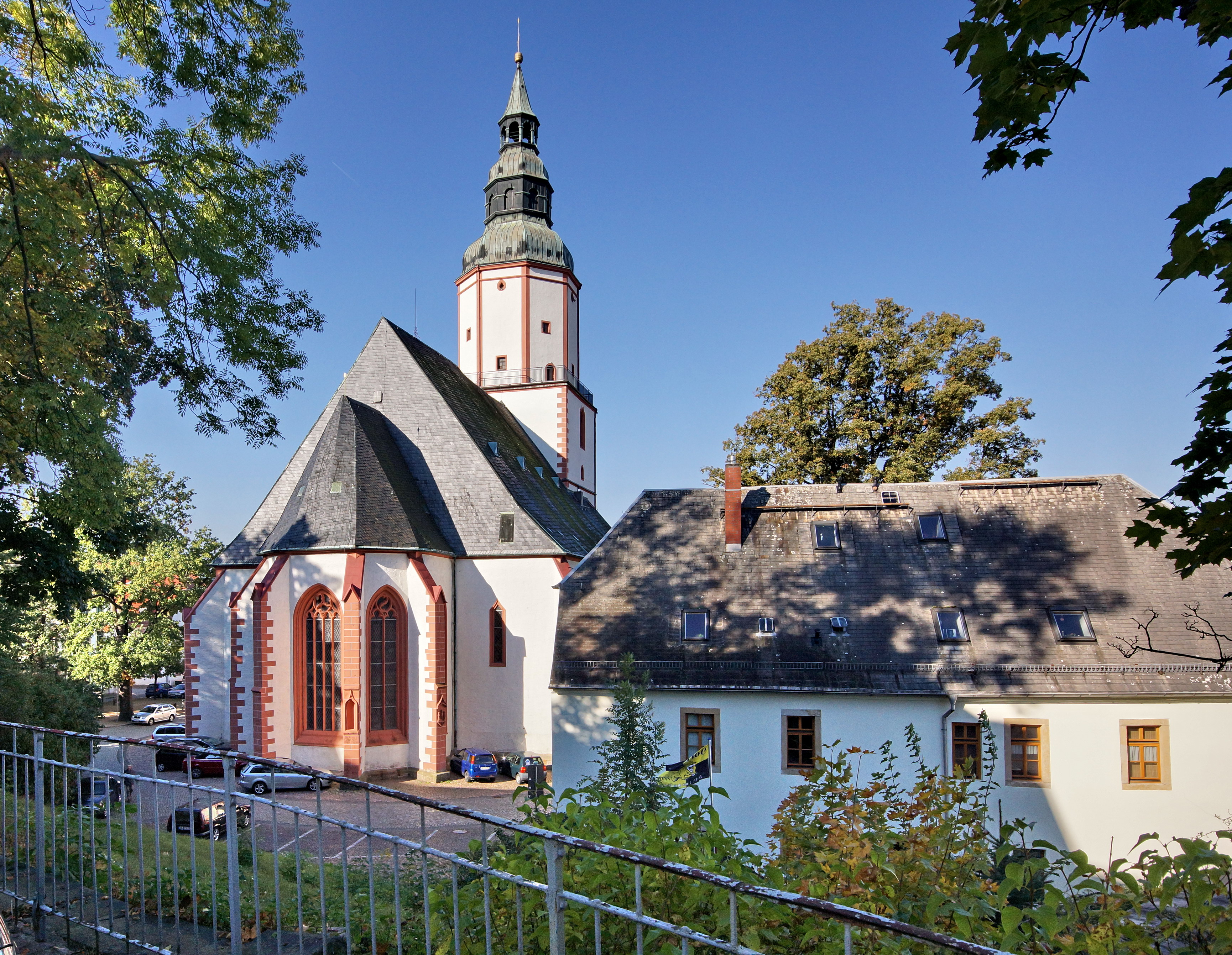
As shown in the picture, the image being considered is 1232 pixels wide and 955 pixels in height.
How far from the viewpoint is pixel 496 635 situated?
902 inches

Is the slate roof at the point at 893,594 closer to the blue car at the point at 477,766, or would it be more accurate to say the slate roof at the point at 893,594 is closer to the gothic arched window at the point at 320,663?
the blue car at the point at 477,766

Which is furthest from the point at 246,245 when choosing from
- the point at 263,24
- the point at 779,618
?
the point at 779,618

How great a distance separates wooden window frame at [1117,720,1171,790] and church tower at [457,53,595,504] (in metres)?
21.4

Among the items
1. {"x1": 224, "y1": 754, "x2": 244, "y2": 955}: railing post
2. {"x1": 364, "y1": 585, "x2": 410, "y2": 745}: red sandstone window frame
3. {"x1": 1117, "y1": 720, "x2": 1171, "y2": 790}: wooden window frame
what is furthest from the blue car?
{"x1": 224, "y1": 754, "x2": 244, "y2": 955}: railing post

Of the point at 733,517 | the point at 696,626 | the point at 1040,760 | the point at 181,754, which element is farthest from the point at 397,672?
the point at 1040,760

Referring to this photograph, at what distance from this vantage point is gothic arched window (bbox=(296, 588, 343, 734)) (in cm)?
2027

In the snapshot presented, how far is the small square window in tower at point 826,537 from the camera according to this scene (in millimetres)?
16219

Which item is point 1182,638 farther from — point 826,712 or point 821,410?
point 821,410

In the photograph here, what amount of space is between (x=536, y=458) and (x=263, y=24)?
2303 centimetres

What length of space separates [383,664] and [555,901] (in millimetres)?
19487

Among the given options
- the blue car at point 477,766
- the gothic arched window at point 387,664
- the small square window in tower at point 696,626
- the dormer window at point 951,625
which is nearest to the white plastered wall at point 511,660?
the blue car at point 477,766

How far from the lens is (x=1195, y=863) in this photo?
91.7 inches

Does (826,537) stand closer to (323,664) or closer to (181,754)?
(323,664)

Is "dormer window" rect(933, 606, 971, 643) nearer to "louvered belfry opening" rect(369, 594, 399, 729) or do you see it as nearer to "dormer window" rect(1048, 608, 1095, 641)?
"dormer window" rect(1048, 608, 1095, 641)
